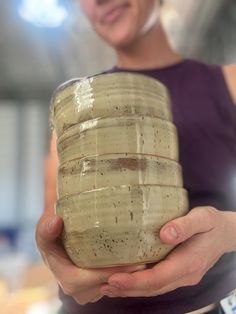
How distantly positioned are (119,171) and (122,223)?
0.04 metres

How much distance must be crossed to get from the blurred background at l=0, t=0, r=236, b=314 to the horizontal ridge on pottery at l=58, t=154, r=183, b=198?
0.47ft

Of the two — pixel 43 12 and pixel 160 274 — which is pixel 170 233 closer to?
pixel 160 274

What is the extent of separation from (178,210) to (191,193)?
12 centimetres

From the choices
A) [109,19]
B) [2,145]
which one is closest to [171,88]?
[109,19]

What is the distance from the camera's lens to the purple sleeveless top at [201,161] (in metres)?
0.42

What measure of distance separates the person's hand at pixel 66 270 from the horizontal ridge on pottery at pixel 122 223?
16mm

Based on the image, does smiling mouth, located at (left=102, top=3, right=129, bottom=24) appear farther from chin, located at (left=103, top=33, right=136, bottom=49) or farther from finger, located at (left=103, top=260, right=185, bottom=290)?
finger, located at (left=103, top=260, right=185, bottom=290)

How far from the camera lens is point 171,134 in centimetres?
34

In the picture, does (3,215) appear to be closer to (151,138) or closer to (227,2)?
(151,138)

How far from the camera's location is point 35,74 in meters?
0.51

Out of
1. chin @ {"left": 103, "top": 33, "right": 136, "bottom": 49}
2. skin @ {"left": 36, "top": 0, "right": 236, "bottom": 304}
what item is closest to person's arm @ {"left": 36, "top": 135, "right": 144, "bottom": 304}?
skin @ {"left": 36, "top": 0, "right": 236, "bottom": 304}

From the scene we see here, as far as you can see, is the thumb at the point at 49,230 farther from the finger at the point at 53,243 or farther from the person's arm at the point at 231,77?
the person's arm at the point at 231,77

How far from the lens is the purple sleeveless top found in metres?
0.42

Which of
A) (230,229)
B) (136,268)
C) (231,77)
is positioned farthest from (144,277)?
(231,77)
